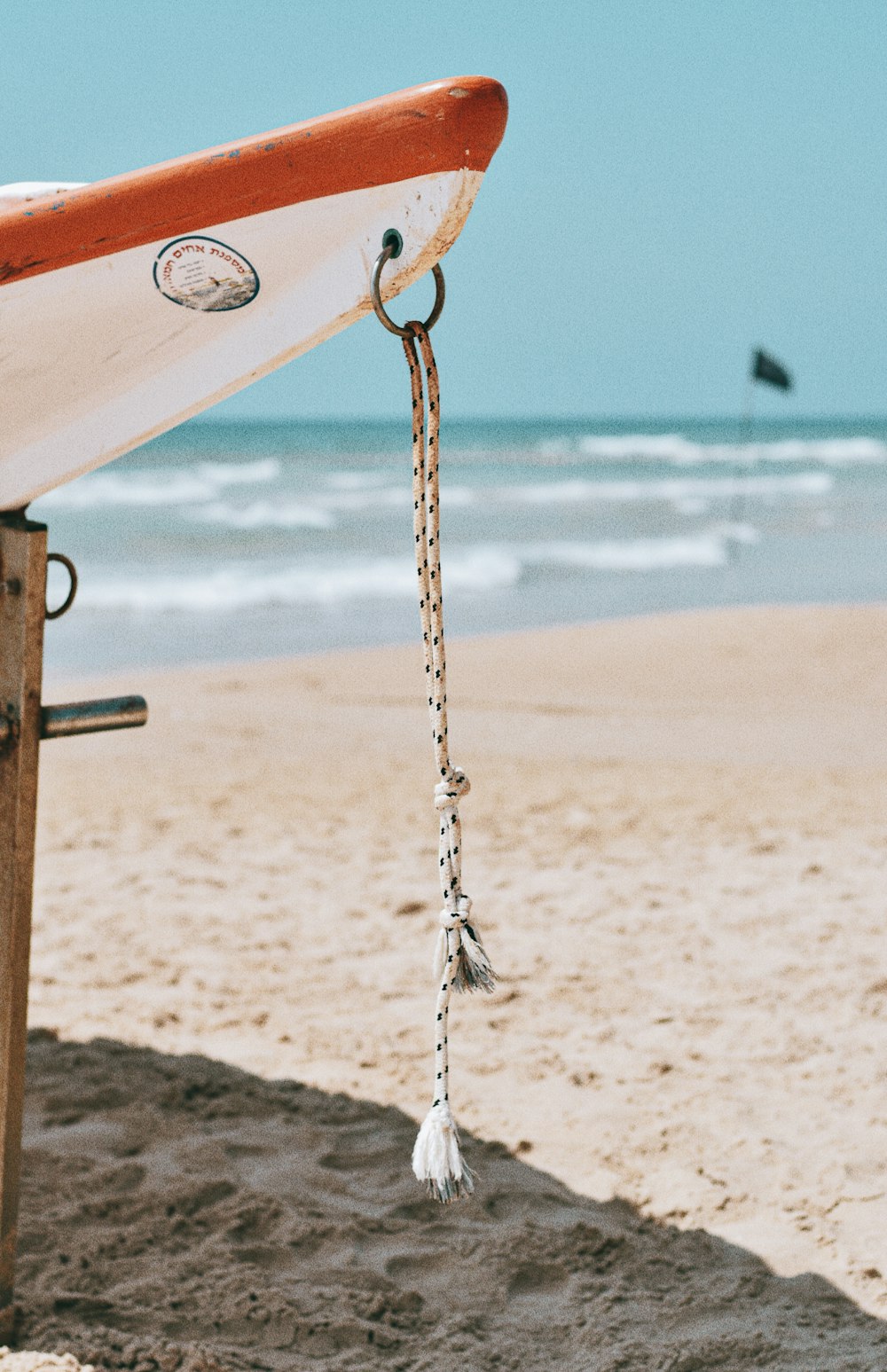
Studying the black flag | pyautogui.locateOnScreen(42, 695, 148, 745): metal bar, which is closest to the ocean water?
the black flag

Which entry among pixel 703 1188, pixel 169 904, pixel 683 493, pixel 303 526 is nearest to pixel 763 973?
pixel 703 1188

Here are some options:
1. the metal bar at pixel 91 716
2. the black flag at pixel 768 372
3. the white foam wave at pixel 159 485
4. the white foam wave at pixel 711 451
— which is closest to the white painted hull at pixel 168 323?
the metal bar at pixel 91 716

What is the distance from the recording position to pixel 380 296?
2.00 metres

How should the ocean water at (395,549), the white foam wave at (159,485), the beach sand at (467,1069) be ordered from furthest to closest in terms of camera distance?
the white foam wave at (159,485), the ocean water at (395,549), the beach sand at (467,1069)

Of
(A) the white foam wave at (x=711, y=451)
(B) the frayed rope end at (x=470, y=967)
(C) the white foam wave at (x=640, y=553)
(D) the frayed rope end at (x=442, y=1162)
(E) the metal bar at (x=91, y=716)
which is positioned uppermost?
(A) the white foam wave at (x=711, y=451)

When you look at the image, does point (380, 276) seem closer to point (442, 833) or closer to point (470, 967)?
point (442, 833)

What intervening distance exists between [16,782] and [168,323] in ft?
2.76

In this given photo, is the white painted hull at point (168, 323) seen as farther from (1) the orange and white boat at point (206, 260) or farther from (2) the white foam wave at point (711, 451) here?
(2) the white foam wave at point (711, 451)

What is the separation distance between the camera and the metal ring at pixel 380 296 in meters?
1.97

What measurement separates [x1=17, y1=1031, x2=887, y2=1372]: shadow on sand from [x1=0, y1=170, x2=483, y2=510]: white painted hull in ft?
5.04

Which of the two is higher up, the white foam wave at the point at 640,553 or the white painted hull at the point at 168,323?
the white foam wave at the point at 640,553

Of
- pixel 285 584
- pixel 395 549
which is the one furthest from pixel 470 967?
pixel 395 549

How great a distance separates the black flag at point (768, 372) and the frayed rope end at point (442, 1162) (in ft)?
44.7

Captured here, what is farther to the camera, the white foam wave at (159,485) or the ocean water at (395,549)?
the white foam wave at (159,485)
